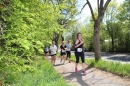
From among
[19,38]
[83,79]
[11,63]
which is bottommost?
[83,79]

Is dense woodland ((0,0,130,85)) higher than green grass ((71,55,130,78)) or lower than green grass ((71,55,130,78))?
higher

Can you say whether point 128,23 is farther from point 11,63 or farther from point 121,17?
point 11,63

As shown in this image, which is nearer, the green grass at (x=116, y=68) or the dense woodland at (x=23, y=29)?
the dense woodland at (x=23, y=29)

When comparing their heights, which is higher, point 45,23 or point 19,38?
point 45,23

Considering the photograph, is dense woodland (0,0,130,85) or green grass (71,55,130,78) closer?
dense woodland (0,0,130,85)

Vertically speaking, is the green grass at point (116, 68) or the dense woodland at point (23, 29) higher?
the dense woodland at point (23, 29)

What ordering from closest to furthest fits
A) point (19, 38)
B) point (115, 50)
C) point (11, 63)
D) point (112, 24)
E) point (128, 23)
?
point (19, 38)
point (11, 63)
point (128, 23)
point (115, 50)
point (112, 24)

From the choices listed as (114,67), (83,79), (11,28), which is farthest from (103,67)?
(11,28)

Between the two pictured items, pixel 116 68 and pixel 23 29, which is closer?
pixel 23 29

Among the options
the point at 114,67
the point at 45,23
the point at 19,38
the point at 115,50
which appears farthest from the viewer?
the point at 115,50

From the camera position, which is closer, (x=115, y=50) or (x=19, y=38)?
(x=19, y=38)

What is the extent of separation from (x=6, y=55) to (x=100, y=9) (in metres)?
10.3

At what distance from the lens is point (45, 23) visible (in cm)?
567

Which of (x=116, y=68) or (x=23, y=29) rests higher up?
(x=23, y=29)
